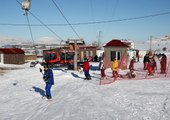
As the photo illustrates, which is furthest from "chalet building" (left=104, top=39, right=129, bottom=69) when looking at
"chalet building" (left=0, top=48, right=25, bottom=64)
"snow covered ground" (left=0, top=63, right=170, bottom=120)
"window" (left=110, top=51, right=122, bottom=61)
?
"chalet building" (left=0, top=48, right=25, bottom=64)

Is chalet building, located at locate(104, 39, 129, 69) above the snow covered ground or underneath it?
above

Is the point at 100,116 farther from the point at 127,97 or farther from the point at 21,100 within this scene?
the point at 21,100

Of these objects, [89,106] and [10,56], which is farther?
[10,56]

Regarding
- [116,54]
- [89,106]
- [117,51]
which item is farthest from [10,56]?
[89,106]

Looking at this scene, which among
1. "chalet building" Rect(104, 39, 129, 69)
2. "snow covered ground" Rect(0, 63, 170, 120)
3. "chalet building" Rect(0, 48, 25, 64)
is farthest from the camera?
"chalet building" Rect(0, 48, 25, 64)

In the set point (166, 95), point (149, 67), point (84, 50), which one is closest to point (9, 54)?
point (84, 50)

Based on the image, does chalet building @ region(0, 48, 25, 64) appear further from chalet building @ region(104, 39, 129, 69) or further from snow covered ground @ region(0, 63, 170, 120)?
→ snow covered ground @ region(0, 63, 170, 120)

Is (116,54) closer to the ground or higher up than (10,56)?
higher up

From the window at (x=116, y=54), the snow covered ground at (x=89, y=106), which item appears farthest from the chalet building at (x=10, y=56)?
the snow covered ground at (x=89, y=106)

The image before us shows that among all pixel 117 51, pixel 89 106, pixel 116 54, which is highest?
pixel 117 51

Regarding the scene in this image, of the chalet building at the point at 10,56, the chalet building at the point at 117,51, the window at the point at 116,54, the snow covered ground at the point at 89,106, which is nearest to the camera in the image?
the snow covered ground at the point at 89,106

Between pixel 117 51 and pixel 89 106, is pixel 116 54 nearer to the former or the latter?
pixel 117 51

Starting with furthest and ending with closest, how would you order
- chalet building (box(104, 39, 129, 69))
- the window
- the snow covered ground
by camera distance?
the window
chalet building (box(104, 39, 129, 69))
the snow covered ground

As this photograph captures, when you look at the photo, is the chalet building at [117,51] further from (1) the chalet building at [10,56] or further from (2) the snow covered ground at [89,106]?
(1) the chalet building at [10,56]
